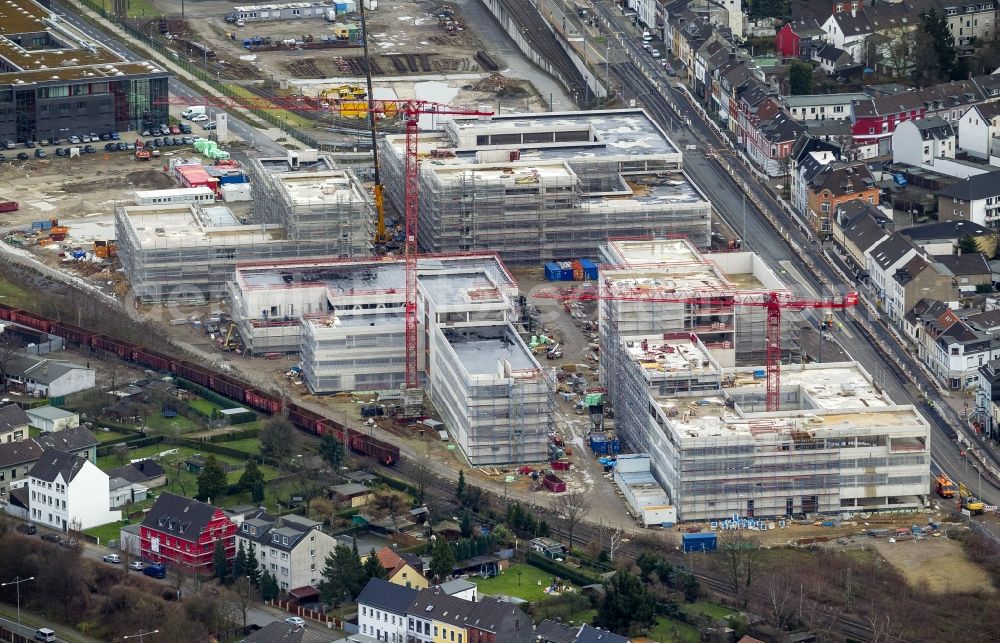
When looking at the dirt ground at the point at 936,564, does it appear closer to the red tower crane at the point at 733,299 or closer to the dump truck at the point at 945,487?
the dump truck at the point at 945,487

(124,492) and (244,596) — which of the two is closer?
(244,596)

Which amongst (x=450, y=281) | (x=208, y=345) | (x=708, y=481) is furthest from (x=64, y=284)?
(x=708, y=481)

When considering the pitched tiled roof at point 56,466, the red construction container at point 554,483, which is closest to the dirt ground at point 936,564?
the red construction container at point 554,483

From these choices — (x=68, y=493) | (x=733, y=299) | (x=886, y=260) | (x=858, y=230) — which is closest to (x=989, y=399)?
(x=733, y=299)

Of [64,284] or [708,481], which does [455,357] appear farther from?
[64,284]

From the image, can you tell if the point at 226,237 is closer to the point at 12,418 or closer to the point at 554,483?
the point at 12,418
